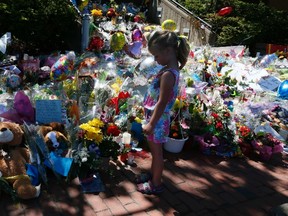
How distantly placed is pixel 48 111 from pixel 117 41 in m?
3.30

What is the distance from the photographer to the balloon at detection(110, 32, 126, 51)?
661cm

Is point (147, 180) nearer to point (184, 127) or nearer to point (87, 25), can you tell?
point (184, 127)

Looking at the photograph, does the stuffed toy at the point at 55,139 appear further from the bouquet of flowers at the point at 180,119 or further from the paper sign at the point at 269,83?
the paper sign at the point at 269,83

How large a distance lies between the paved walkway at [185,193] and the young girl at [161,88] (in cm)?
22

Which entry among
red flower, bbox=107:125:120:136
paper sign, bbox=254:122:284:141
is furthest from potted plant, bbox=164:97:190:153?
paper sign, bbox=254:122:284:141

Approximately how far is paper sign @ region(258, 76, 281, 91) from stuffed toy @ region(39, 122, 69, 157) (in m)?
4.30

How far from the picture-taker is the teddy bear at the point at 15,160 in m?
Answer: 2.88

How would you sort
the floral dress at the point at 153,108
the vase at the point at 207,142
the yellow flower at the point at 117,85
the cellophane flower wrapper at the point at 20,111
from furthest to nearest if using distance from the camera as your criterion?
the yellow flower at the point at 117,85
the vase at the point at 207,142
the cellophane flower wrapper at the point at 20,111
the floral dress at the point at 153,108

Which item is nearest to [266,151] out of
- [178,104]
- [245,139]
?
[245,139]

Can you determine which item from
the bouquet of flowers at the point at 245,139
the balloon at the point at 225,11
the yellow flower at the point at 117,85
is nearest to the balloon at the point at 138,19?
the balloon at the point at 225,11

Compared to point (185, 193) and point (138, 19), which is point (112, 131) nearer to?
point (185, 193)

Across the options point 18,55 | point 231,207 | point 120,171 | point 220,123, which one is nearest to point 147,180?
point 120,171

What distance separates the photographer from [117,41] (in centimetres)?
662

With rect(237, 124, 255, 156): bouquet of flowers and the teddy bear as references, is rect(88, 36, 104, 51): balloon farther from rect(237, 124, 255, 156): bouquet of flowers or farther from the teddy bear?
the teddy bear
